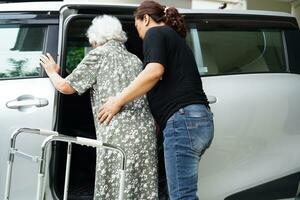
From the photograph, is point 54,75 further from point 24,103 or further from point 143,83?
point 143,83

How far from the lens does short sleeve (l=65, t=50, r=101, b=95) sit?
9.42ft

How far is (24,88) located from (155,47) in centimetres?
88

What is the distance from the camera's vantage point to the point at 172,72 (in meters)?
2.76

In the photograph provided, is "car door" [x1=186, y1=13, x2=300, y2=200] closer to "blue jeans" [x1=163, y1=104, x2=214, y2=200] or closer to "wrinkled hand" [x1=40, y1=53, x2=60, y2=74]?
"blue jeans" [x1=163, y1=104, x2=214, y2=200]

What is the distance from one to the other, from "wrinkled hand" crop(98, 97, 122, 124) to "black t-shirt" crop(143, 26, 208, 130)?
0.78 feet

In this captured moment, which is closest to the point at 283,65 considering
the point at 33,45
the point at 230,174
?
the point at 230,174

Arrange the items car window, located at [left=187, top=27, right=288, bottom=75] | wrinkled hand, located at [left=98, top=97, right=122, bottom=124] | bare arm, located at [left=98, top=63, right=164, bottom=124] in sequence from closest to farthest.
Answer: bare arm, located at [left=98, top=63, right=164, bottom=124] → wrinkled hand, located at [left=98, top=97, right=122, bottom=124] → car window, located at [left=187, top=27, right=288, bottom=75]

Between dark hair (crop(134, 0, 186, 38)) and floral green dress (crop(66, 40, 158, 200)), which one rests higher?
dark hair (crop(134, 0, 186, 38))

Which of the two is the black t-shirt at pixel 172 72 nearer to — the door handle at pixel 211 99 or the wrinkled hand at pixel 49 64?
the door handle at pixel 211 99

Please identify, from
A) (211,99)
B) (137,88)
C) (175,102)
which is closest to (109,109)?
(137,88)

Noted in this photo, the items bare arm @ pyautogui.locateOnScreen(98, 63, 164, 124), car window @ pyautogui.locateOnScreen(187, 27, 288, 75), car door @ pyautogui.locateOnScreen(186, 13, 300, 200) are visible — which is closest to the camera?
bare arm @ pyautogui.locateOnScreen(98, 63, 164, 124)

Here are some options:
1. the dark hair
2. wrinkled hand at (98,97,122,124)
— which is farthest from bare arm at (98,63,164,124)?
the dark hair

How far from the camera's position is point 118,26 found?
9.89 feet

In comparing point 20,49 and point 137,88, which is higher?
point 20,49
